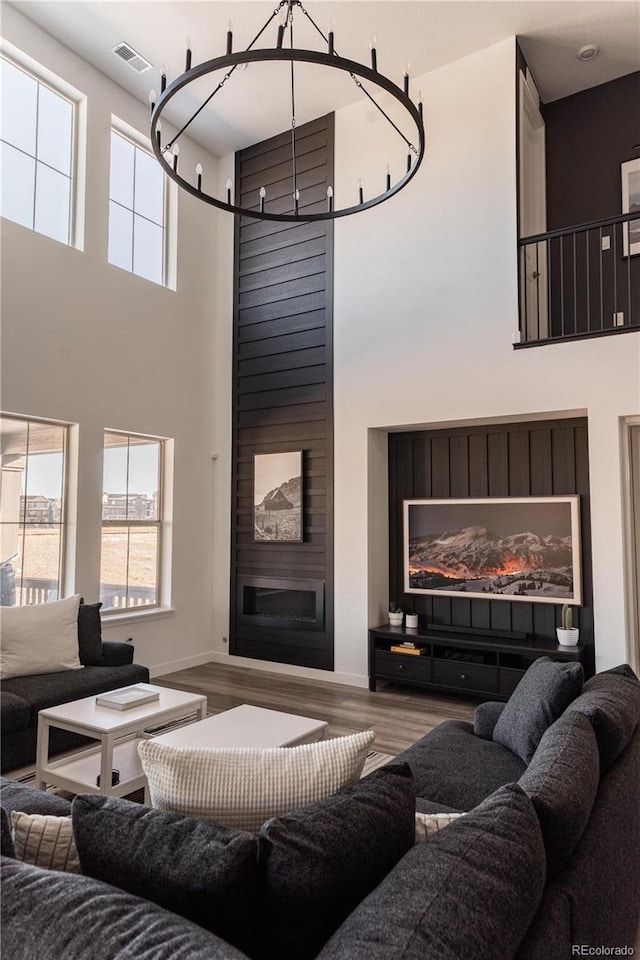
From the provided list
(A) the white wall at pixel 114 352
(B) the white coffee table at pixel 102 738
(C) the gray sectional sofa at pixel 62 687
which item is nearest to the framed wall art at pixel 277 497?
(A) the white wall at pixel 114 352

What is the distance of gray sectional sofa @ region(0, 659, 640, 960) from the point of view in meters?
0.97

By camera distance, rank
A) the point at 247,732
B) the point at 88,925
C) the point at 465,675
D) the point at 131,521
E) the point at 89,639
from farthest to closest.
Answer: the point at 131,521
the point at 465,675
the point at 89,639
the point at 247,732
the point at 88,925

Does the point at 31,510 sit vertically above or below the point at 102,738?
above

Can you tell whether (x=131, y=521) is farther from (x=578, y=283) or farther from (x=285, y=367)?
(x=578, y=283)

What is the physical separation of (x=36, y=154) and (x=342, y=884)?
5566mm

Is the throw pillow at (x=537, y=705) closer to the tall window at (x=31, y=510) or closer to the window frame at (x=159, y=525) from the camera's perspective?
the tall window at (x=31, y=510)

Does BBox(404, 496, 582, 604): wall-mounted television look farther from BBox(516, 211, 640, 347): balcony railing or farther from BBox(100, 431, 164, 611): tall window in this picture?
BBox(100, 431, 164, 611): tall window

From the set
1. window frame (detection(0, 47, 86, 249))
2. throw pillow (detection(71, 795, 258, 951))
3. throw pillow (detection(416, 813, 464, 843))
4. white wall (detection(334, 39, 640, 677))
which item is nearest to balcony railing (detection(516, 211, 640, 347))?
white wall (detection(334, 39, 640, 677))

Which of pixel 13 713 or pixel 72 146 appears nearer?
pixel 13 713

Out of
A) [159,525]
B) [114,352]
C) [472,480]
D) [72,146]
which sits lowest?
[159,525]

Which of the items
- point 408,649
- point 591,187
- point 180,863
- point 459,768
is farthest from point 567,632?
point 180,863

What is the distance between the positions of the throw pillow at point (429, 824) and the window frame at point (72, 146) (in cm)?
498

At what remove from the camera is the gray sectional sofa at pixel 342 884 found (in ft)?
3.19

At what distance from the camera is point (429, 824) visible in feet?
4.54
